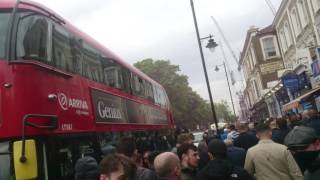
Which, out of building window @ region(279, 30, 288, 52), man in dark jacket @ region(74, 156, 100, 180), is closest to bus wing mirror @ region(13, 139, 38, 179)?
man in dark jacket @ region(74, 156, 100, 180)

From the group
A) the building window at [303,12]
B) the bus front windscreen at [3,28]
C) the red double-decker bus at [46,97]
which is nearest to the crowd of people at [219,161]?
the red double-decker bus at [46,97]

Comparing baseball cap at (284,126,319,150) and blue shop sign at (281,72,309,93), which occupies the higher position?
blue shop sign at (281,72,309,93)

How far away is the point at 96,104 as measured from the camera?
9.62m

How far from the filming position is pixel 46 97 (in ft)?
24.2

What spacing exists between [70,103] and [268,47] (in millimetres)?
38746

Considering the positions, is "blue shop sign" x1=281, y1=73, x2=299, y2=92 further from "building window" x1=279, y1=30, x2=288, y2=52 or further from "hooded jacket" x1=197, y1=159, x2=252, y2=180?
"hooded jacket" x1=197, y1=159, x2=252, y2=180

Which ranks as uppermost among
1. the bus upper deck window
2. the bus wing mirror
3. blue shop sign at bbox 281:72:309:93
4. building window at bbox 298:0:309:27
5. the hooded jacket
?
building window at bbox 298:0:309:27

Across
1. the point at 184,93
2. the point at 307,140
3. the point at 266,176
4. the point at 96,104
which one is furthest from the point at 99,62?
the point at 184,93

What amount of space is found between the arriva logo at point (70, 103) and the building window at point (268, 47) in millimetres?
37382

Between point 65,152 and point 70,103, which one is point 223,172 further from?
point 70,103

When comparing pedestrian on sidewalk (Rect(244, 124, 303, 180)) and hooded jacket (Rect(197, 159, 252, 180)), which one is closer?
hooded jacket (Rect(197, 159, 252, 180))

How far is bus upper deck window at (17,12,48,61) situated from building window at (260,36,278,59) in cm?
3834

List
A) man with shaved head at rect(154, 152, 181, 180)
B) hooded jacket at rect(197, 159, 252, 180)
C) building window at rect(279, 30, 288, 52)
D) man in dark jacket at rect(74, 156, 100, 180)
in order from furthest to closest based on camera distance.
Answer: building window at rect(279, 30, 288, 52), hooded jacket at rect(197, 159, 252, 180), man in dark jacket at rect(74, 156, 100, 180), man with shaved head at rect(154, 152, 181, 180)

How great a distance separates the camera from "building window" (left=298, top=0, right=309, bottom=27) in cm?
2655
